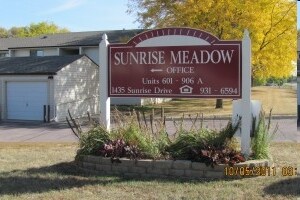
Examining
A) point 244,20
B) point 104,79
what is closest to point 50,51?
point 244,20

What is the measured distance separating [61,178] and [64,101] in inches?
722

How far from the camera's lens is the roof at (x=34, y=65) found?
25.2m

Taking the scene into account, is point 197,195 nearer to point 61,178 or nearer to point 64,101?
point 61,178

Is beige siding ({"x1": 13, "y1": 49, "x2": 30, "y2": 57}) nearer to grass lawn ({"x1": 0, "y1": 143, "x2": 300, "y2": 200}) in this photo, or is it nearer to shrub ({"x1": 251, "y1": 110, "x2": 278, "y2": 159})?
grass lawn ({"x1": 0, "y1": 143, "x2": 300, "y2": 200})

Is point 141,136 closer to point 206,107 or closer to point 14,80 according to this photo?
point 14,80

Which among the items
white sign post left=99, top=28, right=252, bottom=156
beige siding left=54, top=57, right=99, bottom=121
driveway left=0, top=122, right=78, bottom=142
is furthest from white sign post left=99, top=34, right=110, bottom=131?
beige siding left=54, top=57, right=99, bottom=121

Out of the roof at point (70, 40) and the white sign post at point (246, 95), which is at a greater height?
the roof at point (70, 40)

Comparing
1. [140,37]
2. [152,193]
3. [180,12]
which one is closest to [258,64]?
[180,12]

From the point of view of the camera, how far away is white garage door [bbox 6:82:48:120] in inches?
989

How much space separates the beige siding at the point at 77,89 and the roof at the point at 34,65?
0.41m

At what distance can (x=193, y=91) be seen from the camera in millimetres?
8891

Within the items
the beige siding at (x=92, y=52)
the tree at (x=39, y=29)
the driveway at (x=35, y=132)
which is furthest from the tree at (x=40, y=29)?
the driveway at (x=35, y=132)

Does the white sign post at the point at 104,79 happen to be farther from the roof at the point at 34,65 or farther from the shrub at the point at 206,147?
the roof at the point at 34,65

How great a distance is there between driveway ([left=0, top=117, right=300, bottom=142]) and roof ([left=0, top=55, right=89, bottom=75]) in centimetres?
318
